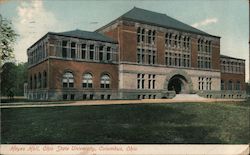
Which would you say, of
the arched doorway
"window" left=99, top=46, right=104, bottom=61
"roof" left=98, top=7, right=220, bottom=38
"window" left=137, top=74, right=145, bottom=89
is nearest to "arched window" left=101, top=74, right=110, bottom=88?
"window" left=99, top=46, right=104, bottom=61

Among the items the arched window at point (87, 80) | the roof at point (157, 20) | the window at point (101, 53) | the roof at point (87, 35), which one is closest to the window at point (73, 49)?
the roof at point (87, 35)

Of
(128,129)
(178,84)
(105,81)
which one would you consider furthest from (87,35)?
(128,129)

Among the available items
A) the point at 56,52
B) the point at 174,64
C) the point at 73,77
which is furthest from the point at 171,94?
the point at 56,52

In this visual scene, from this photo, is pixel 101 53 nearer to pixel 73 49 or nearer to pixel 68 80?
pixel 73 49

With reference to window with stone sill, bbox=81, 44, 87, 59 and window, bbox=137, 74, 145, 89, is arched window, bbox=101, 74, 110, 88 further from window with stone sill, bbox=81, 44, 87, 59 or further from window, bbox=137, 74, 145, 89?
window, bbox=137, 74, 145, 89

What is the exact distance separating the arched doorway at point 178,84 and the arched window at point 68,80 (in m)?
13.4

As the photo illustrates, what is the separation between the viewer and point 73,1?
9805 mm

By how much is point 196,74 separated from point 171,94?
4.93m

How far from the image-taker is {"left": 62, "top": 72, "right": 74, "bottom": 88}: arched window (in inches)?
1061

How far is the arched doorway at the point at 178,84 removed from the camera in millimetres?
35312

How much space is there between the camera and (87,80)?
28.8 metres

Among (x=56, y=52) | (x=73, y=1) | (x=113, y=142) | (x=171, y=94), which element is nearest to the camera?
(x=113, y=142)

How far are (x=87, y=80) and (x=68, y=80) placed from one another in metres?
2.31

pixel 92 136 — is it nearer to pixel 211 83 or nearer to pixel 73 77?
pixel 73 77
